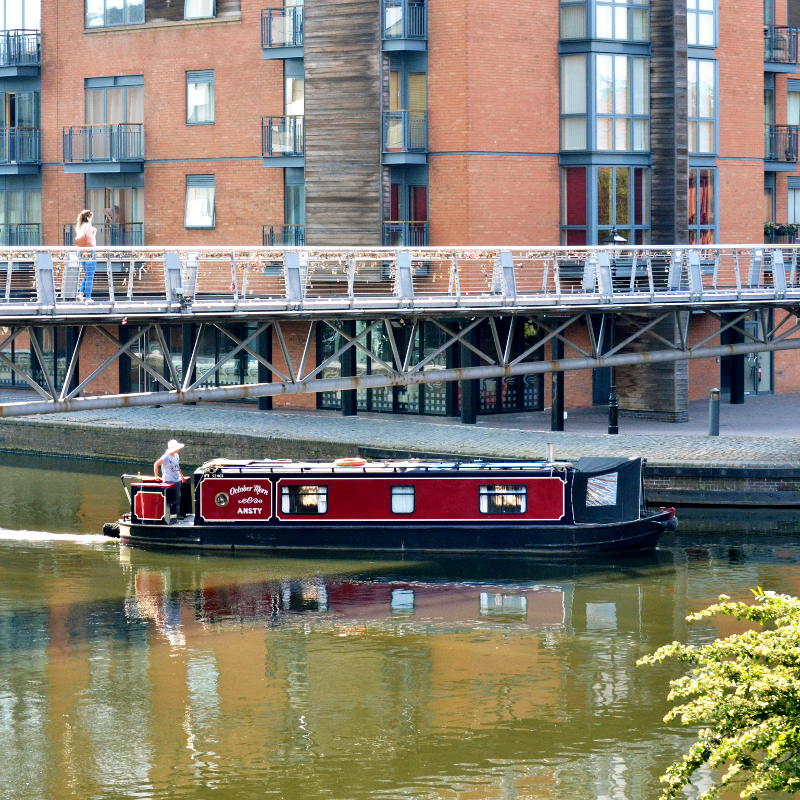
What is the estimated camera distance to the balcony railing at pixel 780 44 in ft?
174

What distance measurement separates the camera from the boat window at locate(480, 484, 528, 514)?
3275 centimetres

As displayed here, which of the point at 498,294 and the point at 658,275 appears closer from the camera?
the point at 498,294

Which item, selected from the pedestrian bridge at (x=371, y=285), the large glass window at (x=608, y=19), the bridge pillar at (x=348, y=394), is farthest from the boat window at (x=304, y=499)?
the large glass window at (x=608, y=19)

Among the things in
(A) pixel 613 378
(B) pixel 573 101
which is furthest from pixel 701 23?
(A) pixel 613 378

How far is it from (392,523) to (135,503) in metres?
5.15

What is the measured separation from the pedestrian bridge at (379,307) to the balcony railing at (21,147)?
5354 mm

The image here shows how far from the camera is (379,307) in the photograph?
106ft

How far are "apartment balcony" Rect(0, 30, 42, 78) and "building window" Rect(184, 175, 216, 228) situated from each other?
6605 mm

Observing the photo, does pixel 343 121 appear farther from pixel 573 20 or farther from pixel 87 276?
pixel 87 276

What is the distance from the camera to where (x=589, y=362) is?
115 ft

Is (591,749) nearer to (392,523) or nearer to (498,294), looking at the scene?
(392,523)

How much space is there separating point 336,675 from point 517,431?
18957 millimetres

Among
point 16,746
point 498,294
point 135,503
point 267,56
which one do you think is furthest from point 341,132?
point 16,746

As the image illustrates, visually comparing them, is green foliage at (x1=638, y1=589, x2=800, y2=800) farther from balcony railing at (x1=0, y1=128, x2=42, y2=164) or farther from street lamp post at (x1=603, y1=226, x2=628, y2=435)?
balcony railing at (x1=0, y1=128, x2=42, y2=164)
